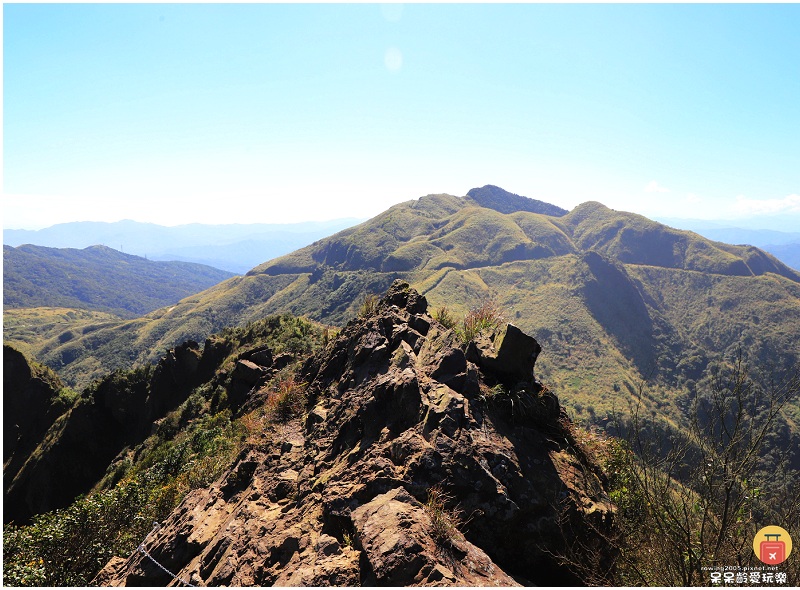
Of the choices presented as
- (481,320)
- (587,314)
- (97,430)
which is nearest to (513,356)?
(481,320)

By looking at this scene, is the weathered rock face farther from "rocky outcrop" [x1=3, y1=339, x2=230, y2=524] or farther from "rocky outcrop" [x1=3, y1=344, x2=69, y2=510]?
"rocky outcrop" [x1=3, y1=344, x2=69, y2=510]

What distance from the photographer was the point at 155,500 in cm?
1043

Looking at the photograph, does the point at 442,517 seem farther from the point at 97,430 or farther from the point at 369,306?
the point at 97,430

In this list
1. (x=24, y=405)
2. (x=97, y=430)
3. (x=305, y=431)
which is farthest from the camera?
(x=24, y=405)

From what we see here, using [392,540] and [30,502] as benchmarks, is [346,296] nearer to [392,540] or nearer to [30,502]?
[30,502]

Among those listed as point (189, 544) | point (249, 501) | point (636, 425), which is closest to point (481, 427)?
point (636, 425)

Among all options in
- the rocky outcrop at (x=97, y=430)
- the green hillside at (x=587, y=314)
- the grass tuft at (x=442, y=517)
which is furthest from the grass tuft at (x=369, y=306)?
the green hillside at (x=587, y=314)

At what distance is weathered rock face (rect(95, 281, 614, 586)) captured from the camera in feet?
18.1

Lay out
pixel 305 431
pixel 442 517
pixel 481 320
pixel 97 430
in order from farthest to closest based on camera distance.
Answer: pixel 97 430
pixel 481 320
pixel 305 431
pixel 442 517

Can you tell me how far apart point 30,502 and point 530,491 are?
3236 centimetres

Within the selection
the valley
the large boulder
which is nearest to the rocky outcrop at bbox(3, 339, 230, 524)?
the valley

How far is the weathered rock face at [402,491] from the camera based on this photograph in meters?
5.53

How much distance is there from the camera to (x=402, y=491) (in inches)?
238

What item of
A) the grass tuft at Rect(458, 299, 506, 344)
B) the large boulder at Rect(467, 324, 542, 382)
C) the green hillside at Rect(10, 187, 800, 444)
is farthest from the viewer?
the green hillside at Rect(10, 187, 800, 444)
